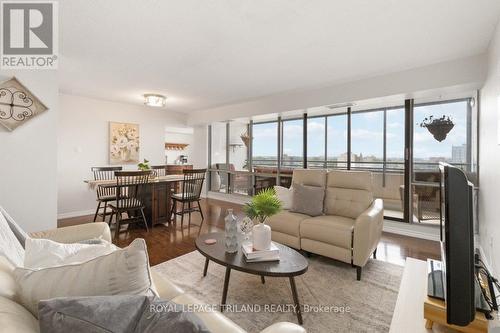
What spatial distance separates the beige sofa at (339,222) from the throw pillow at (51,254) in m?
2.13

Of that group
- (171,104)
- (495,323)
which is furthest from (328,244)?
(171,104)

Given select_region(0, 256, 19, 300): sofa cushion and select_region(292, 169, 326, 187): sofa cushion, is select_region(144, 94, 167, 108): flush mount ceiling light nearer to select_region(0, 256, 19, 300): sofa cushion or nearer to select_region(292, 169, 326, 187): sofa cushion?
select_region(292, 169, 326, 187): sofa cushion

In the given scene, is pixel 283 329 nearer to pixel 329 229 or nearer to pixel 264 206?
pixel 264 206

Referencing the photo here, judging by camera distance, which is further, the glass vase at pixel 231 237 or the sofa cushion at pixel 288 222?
the sofa cushion at pixel 288 222

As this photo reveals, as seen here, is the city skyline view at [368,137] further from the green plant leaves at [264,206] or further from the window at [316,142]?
the green plant leaves at [264,206]

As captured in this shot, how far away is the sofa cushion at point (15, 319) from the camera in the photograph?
613mm

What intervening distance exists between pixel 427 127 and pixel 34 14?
4992mm

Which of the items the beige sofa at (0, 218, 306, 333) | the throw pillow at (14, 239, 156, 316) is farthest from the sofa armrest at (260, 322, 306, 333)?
the throw pillow at (14, 239, 156, 316)

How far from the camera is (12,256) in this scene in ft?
4.37

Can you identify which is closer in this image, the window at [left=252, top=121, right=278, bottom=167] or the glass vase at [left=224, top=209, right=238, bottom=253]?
the glass vase at [left=224, top=209, right=238, bottom=253]

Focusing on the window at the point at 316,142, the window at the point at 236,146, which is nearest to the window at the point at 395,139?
the window at the point at 316,142

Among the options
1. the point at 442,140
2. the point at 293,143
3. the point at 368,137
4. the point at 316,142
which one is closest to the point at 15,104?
the point at 293,143

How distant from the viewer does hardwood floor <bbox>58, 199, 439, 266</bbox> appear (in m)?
3.00

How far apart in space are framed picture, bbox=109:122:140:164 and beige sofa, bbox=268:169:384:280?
399 centimetres
